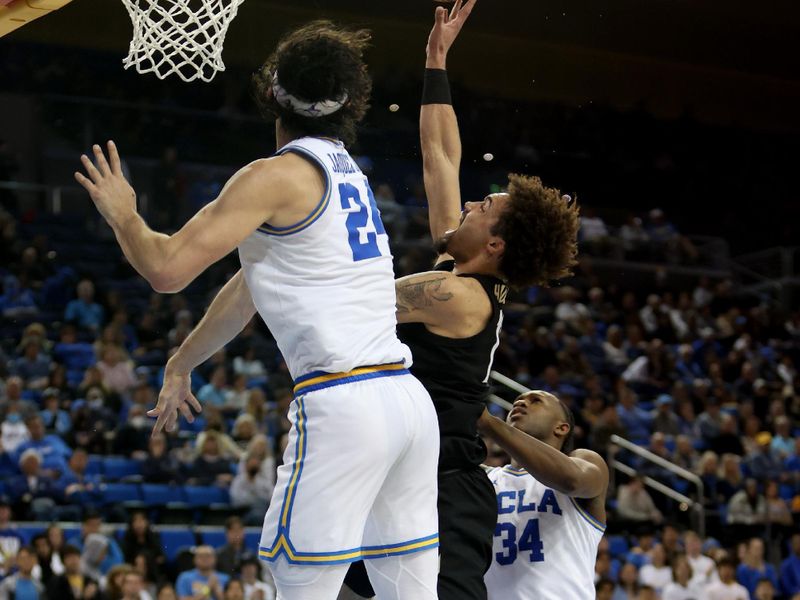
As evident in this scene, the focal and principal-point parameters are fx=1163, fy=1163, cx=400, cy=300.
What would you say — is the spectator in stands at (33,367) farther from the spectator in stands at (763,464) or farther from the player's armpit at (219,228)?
the player's armpit at (219,228)

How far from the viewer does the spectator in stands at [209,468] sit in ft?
35.9

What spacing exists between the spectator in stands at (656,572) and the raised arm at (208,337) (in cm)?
828

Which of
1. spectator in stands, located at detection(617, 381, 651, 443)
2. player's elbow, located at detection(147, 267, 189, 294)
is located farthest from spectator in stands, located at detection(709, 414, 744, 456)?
player's elbow, located at detection(147, 267, 189, 294)

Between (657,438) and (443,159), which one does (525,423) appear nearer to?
(443,159)

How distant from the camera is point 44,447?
10.6 meters

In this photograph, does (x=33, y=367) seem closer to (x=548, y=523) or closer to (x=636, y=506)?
(x=636, y=506)

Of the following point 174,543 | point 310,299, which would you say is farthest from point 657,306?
point 310,299

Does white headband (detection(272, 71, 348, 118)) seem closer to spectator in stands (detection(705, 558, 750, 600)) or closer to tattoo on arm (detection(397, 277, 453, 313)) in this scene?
tattoo on arm (detection(397, 277, 453, 313))

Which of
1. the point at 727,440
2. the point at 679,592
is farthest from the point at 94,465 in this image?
the point at 727,440

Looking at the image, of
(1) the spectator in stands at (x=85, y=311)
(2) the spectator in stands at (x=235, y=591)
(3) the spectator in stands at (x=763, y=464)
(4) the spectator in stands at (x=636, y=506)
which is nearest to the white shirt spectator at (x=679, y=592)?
(4) the spectator in stands at (x=636, y=506)

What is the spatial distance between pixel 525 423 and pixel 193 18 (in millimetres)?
2114

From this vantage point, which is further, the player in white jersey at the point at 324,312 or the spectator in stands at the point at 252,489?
the spectator in stands at the point at 252,489

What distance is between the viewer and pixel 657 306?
1662 centimetres

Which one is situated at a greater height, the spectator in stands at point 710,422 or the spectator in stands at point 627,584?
the spectator in stands at point 710,422
